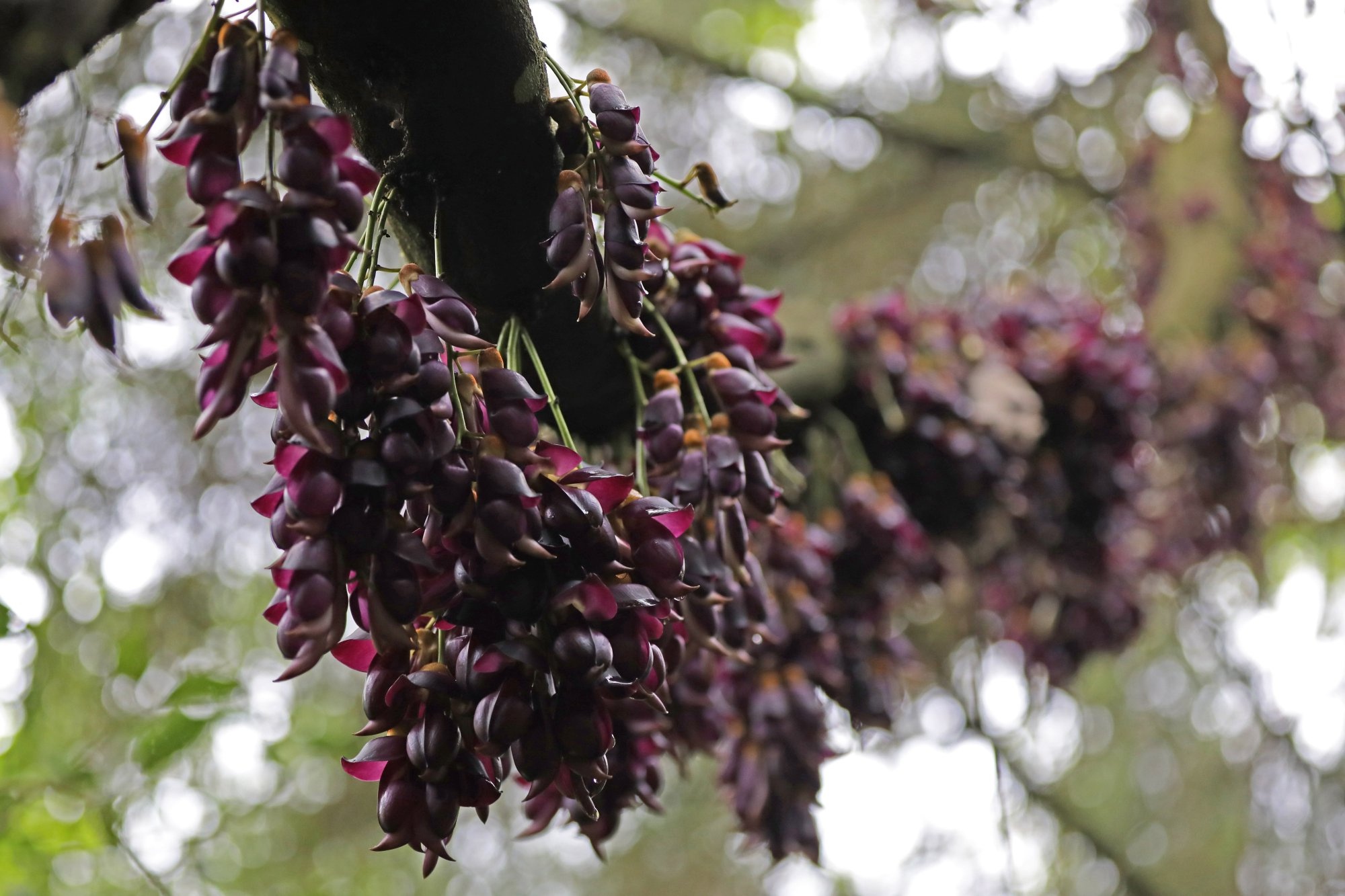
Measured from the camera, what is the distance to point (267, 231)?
82 cm

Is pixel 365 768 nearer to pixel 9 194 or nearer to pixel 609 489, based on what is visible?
pixel 609 489

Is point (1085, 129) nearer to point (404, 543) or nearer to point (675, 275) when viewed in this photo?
point (675, 275)

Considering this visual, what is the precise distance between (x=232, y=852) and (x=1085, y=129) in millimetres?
4083

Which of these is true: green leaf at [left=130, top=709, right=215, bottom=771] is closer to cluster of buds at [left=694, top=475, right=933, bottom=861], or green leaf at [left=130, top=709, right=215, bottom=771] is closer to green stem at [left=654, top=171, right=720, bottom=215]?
cluster of buds at [left=694, top=475, right=933, bottom=861]

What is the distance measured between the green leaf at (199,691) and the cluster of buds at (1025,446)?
1304 mm

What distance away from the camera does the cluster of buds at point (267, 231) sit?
815 millimetres

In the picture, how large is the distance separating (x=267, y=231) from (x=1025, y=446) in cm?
191

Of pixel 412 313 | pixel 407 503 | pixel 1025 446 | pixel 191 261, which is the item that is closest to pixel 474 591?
pixel 407 503

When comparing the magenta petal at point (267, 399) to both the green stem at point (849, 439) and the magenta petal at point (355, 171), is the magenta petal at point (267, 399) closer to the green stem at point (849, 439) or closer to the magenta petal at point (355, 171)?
the magenta petal at point (355, 171)

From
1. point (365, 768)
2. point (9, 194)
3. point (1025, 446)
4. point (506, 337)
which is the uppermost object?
point (9, 194)

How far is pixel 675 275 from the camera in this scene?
1.44 metres

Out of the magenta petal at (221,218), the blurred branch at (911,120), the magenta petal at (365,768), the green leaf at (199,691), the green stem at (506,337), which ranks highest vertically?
the magenta petal at (221,218)

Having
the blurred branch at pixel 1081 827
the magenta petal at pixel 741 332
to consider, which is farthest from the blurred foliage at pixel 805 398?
the magenta petal at pixel 741 332

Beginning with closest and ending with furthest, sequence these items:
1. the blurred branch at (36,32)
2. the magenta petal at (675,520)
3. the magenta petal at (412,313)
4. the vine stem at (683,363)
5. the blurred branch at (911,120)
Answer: the blurred branch at (36,32), the magenta petal at (412,313), the magenta petal at (675,520), the vine stem at (683,363), the blurred branch at (911,120)
